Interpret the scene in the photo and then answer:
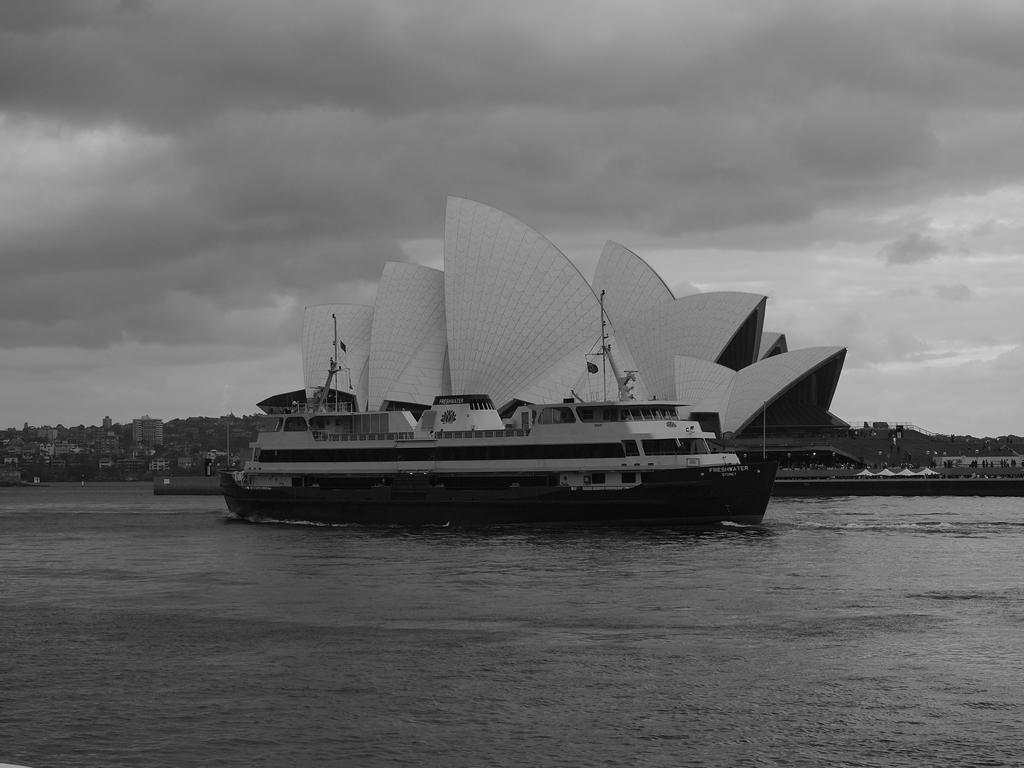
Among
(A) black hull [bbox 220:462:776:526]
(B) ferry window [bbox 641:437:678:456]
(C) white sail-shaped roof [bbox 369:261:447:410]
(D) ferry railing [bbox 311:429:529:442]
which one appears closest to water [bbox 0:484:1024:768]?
(A) black hull [bbox 220:462:776:526]

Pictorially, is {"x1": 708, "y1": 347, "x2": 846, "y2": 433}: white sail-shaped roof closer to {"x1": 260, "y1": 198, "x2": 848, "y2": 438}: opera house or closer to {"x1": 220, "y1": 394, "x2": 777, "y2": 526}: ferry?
{"x1": 260, "y1": 198, "x2": 848, "y2": 438}: opera house

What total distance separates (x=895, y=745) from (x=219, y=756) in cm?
911

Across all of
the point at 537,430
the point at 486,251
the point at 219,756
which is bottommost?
the point at 219,756

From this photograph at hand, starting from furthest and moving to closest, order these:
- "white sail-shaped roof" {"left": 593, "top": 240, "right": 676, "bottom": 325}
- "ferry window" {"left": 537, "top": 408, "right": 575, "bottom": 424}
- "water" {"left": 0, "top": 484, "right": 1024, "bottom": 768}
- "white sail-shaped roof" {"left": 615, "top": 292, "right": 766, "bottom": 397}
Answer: "white sail-shaped roof" {"left": 593, "top": 240, "right": 676, "bottom": 325} < "white sail-shaped roof" {"left": 615, "top": 292, "right": 766, "bottom": 397} < "ferry window" {"left": 537, "top": 408, "right": 575, "bottom": 424} < "water" {"left": 0, "top": 484, "right": 1024, "bottom": 768}

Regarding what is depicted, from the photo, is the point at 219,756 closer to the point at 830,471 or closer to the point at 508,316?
the point at 508,316

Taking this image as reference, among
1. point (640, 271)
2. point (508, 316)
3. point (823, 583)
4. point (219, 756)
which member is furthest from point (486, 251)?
point (219, 756)

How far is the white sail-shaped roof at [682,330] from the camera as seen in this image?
4001 inches

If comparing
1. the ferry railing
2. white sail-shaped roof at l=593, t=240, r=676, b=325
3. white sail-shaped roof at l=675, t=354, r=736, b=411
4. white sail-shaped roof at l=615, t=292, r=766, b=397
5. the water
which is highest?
white sail-shaped roof at l=593, t=240, r=676, b=325

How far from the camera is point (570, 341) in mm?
82000

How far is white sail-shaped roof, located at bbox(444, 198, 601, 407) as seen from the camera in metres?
81.9

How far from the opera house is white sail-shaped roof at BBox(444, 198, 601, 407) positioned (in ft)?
0.30

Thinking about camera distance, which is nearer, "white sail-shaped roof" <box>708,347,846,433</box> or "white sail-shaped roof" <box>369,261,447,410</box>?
"white sail-shaped roof" <box>369,261,447,410</box>

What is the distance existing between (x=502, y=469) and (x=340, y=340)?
50928 mm

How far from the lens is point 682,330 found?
338ft
